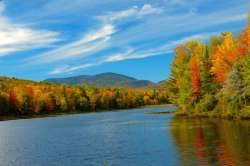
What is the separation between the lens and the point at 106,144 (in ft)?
220

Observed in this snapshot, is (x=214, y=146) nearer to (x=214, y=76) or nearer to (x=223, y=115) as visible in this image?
(x=223, y=115)

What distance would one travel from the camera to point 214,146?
5566 cm

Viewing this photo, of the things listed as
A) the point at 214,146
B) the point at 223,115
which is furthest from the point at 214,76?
the point at 214,146

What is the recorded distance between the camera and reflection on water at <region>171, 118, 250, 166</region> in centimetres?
4503

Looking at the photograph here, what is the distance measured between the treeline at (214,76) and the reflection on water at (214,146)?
17778 mm

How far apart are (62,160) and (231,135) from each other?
25863mm

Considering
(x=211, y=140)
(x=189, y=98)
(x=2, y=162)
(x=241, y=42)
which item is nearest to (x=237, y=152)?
(x=211, y=140)

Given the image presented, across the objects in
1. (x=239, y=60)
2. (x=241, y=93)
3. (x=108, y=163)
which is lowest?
(x=108, y=163)

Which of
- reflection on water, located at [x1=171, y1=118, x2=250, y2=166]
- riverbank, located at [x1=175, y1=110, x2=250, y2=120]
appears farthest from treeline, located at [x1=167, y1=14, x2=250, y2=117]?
reflection on water, located at [x1=171, y1=118, x2=250, y2=166]

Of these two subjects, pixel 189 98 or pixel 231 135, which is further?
pixel 189 98

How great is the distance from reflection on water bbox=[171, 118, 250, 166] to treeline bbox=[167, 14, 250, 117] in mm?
17778

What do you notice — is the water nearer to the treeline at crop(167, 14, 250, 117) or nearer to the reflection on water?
the reflection on water

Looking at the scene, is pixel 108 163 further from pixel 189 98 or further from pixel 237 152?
pixel 189 98

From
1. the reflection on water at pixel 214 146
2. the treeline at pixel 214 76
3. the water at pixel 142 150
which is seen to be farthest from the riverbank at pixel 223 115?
the water at pixel 142 150
